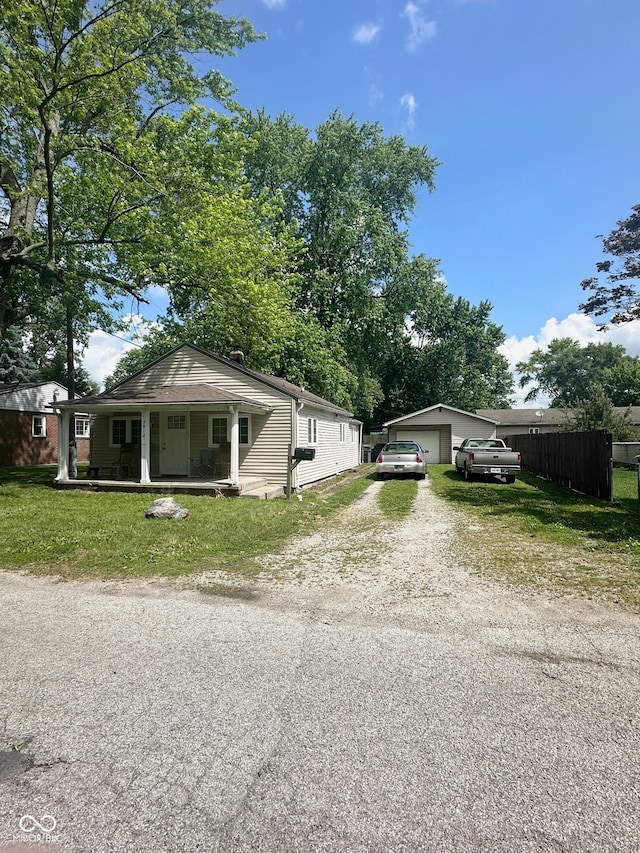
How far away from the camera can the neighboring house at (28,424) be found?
2323 cm

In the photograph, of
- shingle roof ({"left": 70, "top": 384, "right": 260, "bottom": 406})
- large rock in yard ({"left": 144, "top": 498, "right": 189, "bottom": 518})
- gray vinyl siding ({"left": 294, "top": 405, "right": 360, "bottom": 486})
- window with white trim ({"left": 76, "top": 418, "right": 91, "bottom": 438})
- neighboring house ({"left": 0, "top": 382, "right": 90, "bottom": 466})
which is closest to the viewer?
large rock in yard ({"left": 144, "top": 498, "right": 189, "bottom": 518})

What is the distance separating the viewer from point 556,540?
771cm

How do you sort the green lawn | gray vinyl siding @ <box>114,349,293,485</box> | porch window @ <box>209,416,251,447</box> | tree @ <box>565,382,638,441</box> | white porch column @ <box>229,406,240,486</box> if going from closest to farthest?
the green lawn → white porch column @ <box>229,406,240,486</box> → gray vinyl siding @ <box>114,349,293,485</box> → porch window @ <box>209,416,251,447</box> → tree @ <box>565,382,638,441</box>

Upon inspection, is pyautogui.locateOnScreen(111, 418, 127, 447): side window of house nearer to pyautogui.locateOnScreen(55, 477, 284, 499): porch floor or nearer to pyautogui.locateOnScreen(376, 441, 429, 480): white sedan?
pyautogui.locateOnScreen(55, 477, 284, 499): porch floor

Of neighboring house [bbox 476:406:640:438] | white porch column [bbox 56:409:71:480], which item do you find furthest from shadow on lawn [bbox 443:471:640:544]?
neighboring house [bbox 476:406:640:438]

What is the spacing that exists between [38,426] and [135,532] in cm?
2053

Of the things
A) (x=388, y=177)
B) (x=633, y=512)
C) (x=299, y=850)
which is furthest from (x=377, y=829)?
(x=388, y=177)

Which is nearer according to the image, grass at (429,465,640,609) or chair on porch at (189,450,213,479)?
grass at (429,465,640,609)

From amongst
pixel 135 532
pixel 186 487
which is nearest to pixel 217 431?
pixel 186 487

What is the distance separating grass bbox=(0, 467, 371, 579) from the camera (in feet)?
20.8

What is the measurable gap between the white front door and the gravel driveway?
Result: 1082 cm

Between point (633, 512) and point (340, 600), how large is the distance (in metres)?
8.17

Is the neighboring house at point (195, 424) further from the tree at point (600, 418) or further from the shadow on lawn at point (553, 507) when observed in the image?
the tree at point (600, 418)

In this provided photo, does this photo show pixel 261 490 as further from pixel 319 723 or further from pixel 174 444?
pixel 319 723
